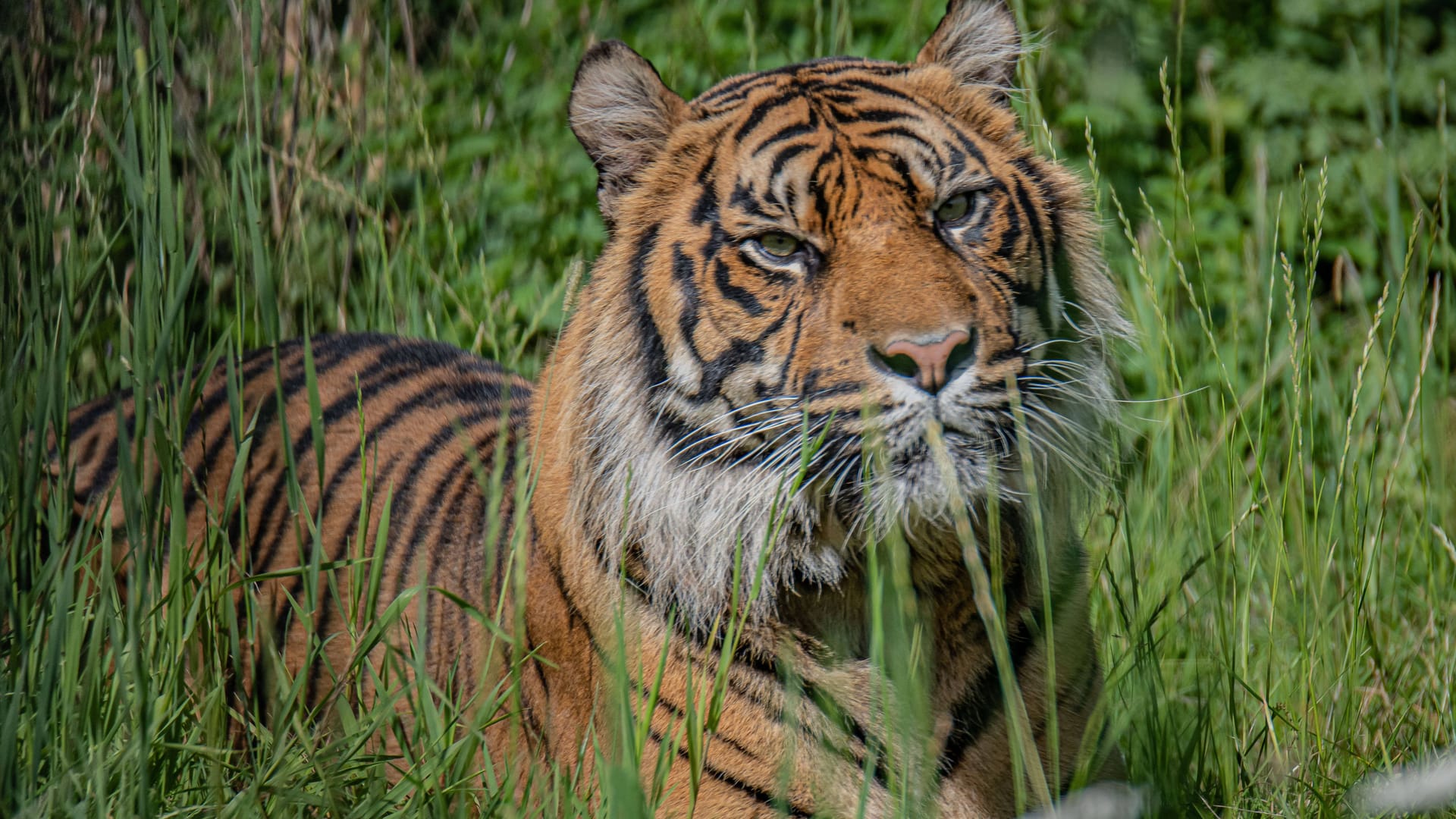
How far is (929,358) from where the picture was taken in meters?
1.85

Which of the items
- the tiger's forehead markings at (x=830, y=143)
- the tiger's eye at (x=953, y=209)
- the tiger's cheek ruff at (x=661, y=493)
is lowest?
the tiger's cheek ruff at (x=661, y=493)

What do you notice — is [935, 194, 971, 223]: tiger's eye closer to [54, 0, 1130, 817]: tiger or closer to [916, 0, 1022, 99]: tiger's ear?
[54, 0, 1130, 817]: tiger

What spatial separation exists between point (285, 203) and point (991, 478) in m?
2.88

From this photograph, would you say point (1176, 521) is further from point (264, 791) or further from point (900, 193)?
point (264, 791)

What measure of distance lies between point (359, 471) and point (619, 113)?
1.03 meters

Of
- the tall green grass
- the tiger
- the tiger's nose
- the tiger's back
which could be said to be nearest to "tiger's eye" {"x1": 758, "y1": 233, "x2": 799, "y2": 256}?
the tiger

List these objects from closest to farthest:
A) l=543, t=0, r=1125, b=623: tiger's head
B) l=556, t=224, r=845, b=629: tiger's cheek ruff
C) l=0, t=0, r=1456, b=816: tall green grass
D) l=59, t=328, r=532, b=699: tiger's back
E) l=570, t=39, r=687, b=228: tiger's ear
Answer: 1. l=0, t=0, r=1456, b=816: tall green grass
2. l=543, t=0, r=1125, b=623: tiger's head
3. l=556, t=224, r=845, b=629: tiger's cheek ruff
4. l=570, t=39, r=687, b=228: tiger's ear
5. l=59, t=328, r=532, b=699: tiger's back

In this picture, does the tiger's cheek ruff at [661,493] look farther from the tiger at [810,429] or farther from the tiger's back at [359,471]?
the tiger's back at [359,471]

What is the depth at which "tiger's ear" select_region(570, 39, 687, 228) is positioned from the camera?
235 cm

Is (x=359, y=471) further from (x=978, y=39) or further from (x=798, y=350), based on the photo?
(x=978, y=39)

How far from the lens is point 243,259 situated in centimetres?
206

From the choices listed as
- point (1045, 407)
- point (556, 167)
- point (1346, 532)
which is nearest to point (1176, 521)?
point (1346, 532)

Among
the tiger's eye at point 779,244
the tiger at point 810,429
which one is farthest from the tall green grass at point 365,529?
the tiger's eye at point 779,244

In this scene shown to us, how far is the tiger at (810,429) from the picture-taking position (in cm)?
193
